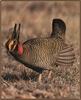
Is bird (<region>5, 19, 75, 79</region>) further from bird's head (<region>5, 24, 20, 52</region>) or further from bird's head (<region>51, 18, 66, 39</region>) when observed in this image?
bird's head (<region>51, 18, 66, 39</region>)

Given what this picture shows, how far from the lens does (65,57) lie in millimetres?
7695

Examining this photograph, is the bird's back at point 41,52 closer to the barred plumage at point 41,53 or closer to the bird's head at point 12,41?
the barred plumage at point 41,53

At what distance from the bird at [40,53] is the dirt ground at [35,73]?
0.23m

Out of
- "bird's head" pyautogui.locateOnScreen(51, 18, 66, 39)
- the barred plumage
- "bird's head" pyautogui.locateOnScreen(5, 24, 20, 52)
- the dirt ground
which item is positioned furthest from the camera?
"bird's head" pyautogui.locateOnScreen(51, 18, 66, 39)

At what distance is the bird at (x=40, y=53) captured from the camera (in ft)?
24.1

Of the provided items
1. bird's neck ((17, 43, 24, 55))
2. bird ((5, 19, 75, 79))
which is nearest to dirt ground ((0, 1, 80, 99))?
bird ((5, 19, 75, 79))

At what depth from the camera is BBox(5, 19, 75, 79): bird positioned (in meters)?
7.34

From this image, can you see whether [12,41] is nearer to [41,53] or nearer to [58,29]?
[41,53]

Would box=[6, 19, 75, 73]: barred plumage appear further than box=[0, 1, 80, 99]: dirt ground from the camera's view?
Yes

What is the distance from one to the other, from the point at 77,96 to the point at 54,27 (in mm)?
1224

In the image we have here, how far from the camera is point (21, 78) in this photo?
7871mm

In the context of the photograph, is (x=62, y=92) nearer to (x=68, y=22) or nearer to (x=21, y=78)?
(x=21, y=78)

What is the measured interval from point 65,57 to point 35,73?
1.94 feet

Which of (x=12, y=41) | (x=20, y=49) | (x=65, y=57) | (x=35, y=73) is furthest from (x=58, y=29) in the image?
(x=12, y=41)
